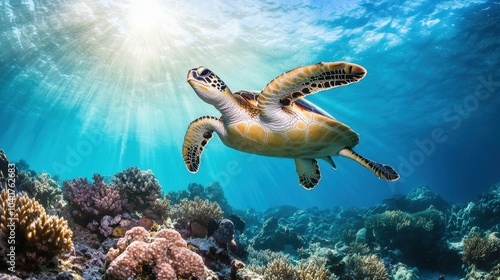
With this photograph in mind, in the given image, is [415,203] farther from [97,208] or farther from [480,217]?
[97,208]

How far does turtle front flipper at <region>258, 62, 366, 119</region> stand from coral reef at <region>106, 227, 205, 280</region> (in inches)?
92.4

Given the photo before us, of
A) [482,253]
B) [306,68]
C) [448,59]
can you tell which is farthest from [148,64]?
[448,59]

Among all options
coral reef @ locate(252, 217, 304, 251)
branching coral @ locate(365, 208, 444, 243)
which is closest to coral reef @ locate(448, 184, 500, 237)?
branching coral @ locate(365, 208, 444, 243)

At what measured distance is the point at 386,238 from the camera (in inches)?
402

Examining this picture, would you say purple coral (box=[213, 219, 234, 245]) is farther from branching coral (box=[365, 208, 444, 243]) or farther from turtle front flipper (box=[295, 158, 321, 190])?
branching coral (box=[365, 208, 444, 243])

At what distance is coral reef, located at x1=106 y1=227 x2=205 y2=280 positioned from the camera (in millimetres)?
3037

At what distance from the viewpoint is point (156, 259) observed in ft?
10.5

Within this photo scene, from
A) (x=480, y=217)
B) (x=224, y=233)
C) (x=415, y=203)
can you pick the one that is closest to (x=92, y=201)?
(x=224, y=233)

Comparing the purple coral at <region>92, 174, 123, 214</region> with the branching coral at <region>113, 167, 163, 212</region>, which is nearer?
the purple coral at <region>92, 174, 123, 214</region>

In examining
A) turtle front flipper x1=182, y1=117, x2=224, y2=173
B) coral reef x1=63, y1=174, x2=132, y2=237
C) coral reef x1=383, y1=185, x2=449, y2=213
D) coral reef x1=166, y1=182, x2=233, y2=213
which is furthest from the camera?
coral reef x1=383, y1=185, x2=449, y2=213

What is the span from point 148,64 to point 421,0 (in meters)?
19.9

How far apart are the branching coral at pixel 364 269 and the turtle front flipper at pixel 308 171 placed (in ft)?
8.59

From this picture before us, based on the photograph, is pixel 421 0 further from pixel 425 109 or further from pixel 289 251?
pixel 425 109

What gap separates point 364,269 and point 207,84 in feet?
20.7
